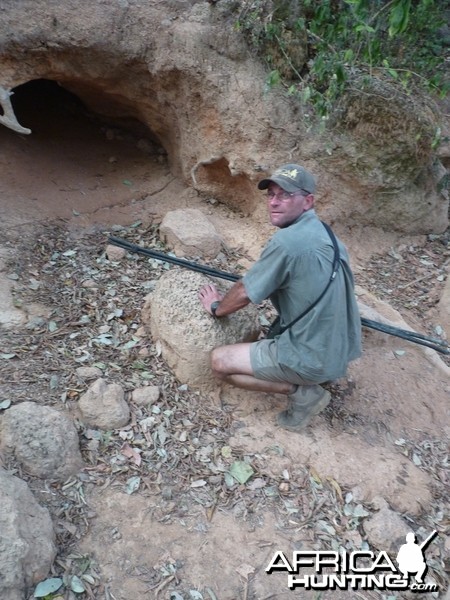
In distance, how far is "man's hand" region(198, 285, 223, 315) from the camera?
334 centimetres

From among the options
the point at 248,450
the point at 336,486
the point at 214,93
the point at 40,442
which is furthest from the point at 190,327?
the point at 214,93

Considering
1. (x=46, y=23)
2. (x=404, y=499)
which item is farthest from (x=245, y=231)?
(x=404, y=499)

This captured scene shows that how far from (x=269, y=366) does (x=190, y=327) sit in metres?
0.58

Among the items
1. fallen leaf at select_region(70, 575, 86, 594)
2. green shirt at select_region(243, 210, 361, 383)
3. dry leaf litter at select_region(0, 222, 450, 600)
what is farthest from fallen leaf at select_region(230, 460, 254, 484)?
fallen leaf at select_region(70, 575, 86, 594)

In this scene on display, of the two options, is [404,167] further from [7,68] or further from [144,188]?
[7,68]

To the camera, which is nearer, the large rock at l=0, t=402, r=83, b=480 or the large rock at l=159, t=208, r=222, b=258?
the large rock at l=0, t=402, r=83, b=480

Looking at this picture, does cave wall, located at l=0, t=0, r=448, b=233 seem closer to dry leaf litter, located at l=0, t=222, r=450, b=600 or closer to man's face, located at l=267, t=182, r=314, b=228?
dry leaf litter, located at l=0, t=222, r=450, b=600

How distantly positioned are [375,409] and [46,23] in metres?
4.08

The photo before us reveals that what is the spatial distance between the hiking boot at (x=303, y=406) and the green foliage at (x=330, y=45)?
2.22 m

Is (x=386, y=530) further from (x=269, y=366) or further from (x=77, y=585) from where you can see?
(x=77, y=585)

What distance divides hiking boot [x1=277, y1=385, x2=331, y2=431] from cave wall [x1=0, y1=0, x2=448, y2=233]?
2.31 metres

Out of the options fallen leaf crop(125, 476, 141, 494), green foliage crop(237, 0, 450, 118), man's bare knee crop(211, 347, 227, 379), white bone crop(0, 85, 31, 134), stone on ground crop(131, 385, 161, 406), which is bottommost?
fallen leaf crop(125, 476, 141, 494)

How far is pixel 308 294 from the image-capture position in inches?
113

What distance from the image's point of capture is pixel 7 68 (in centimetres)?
459
